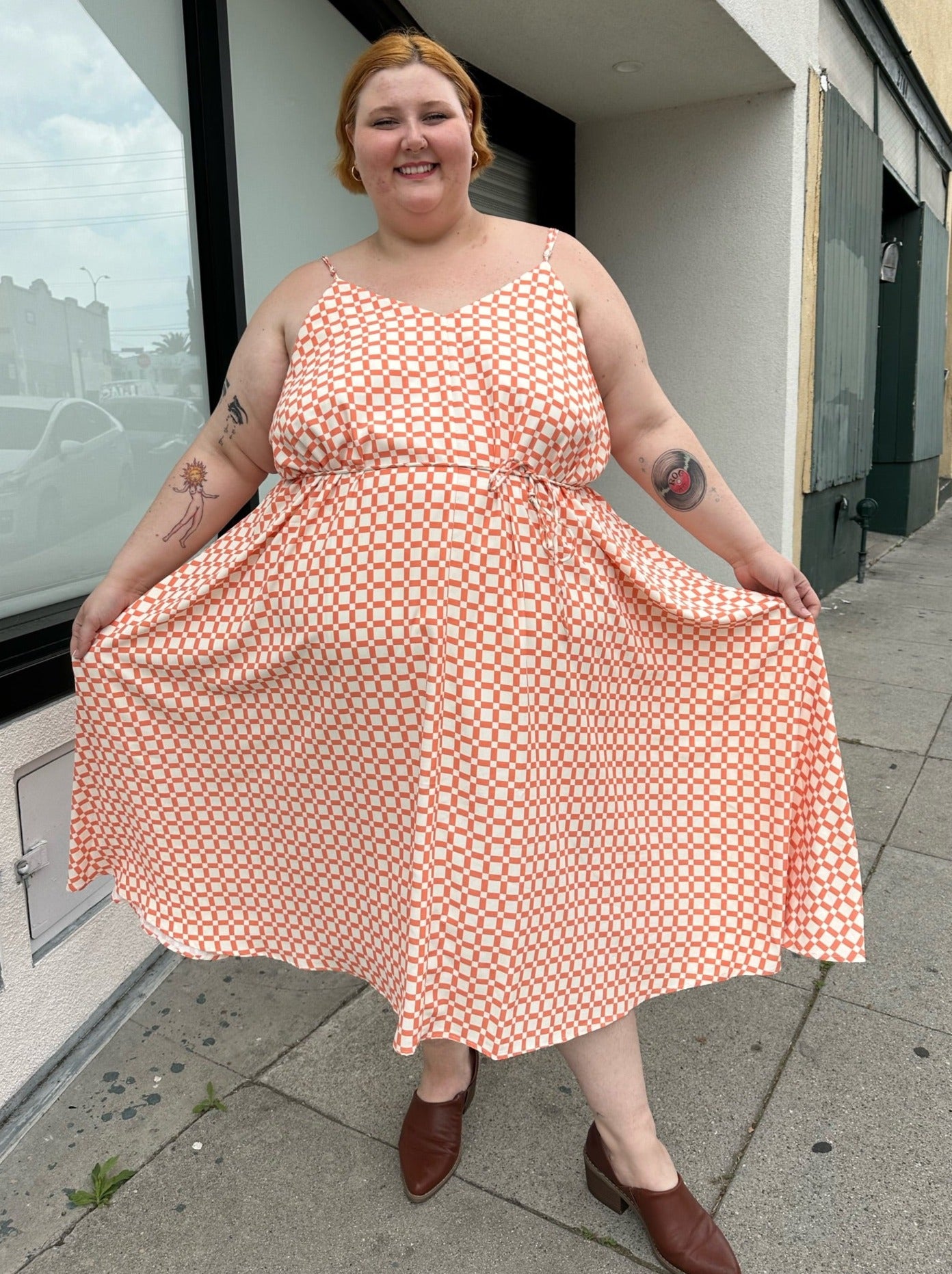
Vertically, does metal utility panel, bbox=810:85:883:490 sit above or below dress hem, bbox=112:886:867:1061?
above

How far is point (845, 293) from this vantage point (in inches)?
255

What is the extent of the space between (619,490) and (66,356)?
380 cm

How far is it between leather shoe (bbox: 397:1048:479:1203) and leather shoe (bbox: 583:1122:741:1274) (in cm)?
35

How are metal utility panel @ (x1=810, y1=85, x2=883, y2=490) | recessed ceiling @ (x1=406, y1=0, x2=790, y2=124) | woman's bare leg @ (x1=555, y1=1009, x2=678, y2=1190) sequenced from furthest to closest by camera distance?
1. metal utility panel @ (x1=810, y1=85, x2=883, y2=490)
2. recessed ceiling @ (x1=406, y1=0, x2=790, y2=124)
3. woman's bare leg @ (x1=555, y1=1009, x2=678, y2=1190)

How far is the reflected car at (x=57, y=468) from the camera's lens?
93.5 inches

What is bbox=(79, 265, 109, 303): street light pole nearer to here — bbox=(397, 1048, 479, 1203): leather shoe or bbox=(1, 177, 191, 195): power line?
bbox=(1, 177, 191, 195): power line

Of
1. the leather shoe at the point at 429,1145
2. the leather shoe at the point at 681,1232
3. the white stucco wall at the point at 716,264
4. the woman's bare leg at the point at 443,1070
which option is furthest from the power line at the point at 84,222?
the white stucco wall at the point at 716,264

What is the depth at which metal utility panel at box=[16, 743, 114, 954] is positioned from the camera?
2.28 m

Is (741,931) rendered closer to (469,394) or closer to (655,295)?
(469,394)

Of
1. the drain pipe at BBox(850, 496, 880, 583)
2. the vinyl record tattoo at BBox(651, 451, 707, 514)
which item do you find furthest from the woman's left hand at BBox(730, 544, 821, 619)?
the drain pipe at BBox(850, 496, 880, 583)

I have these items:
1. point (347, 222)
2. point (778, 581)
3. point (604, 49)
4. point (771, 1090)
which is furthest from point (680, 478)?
point (604, 49)

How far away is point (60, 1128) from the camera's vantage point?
2.17 meters

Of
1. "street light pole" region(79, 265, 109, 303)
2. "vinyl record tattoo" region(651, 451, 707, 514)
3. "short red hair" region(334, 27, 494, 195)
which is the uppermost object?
"short red hair" region(334, 27, 494, 195)

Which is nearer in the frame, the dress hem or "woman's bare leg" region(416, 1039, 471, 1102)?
the dress hem
